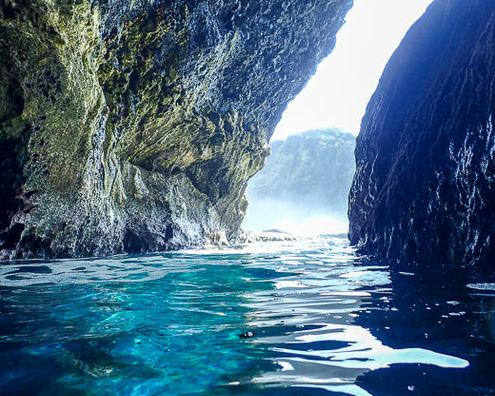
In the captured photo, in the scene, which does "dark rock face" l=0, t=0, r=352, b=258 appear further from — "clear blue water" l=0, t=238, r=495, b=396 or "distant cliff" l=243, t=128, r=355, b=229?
"distant cliff" l=243, t=128, r=355, b=229

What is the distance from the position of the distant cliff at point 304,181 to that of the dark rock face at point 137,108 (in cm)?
5854

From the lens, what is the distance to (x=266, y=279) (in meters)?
5.18

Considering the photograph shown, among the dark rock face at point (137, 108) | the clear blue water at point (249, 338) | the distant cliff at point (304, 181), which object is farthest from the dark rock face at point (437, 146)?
the distant cliff at point (304, 181)

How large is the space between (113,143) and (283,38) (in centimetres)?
869

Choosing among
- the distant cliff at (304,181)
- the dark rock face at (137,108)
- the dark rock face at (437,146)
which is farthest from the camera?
the distant cliff at (304,181)

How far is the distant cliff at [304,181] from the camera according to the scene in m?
77.2

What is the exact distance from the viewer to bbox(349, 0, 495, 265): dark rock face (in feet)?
19.6

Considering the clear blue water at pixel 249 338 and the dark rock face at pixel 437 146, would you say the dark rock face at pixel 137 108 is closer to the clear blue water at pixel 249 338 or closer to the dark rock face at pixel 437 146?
the clear blue water at pixel 249 338

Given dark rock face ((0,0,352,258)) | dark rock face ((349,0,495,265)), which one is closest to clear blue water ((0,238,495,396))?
dark rock face ((349,0,495,265))

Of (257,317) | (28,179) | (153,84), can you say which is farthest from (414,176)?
(28,179)

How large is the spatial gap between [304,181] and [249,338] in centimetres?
7882

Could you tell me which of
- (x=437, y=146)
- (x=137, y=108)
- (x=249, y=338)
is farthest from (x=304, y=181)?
(x=249, y=338)

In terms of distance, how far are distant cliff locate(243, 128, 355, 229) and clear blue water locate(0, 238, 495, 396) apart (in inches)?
2742

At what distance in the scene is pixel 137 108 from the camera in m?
10.2
